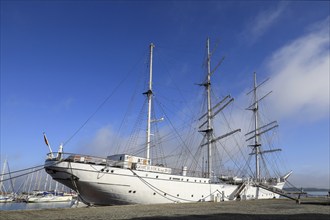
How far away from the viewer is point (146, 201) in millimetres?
27297

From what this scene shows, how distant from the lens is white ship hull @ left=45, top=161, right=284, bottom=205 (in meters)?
24.2

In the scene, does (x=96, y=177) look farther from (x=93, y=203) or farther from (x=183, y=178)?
(x=183, y=178)

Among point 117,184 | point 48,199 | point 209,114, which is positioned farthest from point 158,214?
point 48,199

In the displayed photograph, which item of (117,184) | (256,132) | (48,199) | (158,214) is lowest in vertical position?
(48,199)

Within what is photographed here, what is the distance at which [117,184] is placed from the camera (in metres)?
25.4

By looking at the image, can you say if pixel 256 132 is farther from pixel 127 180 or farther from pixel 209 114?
pixel 127 180

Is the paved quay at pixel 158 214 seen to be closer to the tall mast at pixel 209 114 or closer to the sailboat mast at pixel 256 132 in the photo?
the tall mast at pixel 209 114

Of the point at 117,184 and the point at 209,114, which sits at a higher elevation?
the point at 209,114

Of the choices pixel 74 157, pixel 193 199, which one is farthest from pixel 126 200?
pixel 193 199

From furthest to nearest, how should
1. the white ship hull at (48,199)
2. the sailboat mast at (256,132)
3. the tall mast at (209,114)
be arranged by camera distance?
the white ship hull at (48,199)
the sailboat mast at (256,132)
the tall mast at (209,114)

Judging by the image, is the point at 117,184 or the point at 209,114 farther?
the point at 209,114

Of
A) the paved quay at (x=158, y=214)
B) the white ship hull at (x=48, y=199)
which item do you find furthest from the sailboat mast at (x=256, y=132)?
the white ship hull at (x=48, y=199)

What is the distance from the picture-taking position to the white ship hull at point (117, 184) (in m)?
24.2

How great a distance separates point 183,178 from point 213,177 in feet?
38.0
